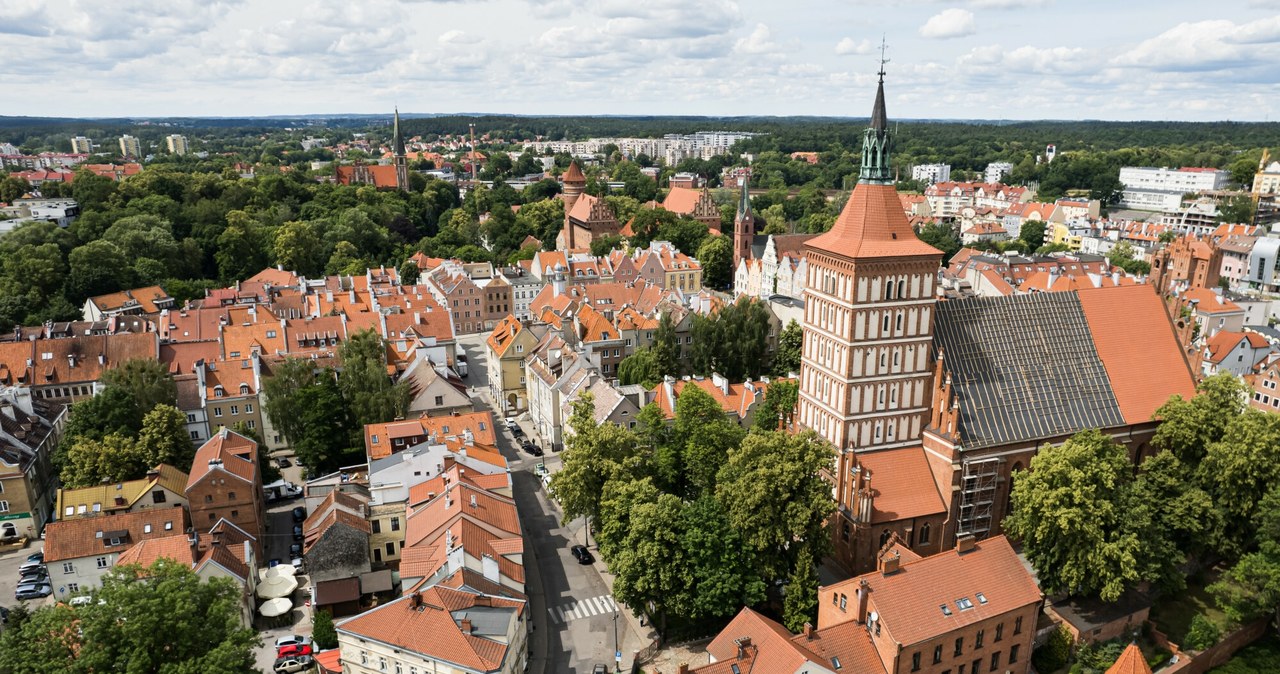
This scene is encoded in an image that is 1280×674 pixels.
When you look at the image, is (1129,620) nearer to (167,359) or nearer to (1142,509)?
(1142,509)

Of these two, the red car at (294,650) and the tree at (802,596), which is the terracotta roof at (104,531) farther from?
the tree at (802,596)

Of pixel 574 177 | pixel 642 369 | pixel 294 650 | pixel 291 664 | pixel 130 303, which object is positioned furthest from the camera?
pixel 574 177

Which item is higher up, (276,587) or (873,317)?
(873,317)

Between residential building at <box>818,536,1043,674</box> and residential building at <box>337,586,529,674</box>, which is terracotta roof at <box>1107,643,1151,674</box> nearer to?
residential building at <box>818,536,1043,674</box>

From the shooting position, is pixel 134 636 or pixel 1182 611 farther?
pixel 1182 611

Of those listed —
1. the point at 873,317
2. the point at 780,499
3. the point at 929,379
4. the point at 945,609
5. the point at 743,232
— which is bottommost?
the point at 945,609

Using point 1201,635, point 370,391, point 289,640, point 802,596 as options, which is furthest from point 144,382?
point 1201,635

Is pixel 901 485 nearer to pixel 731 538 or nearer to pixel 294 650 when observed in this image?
pixel 731 538
